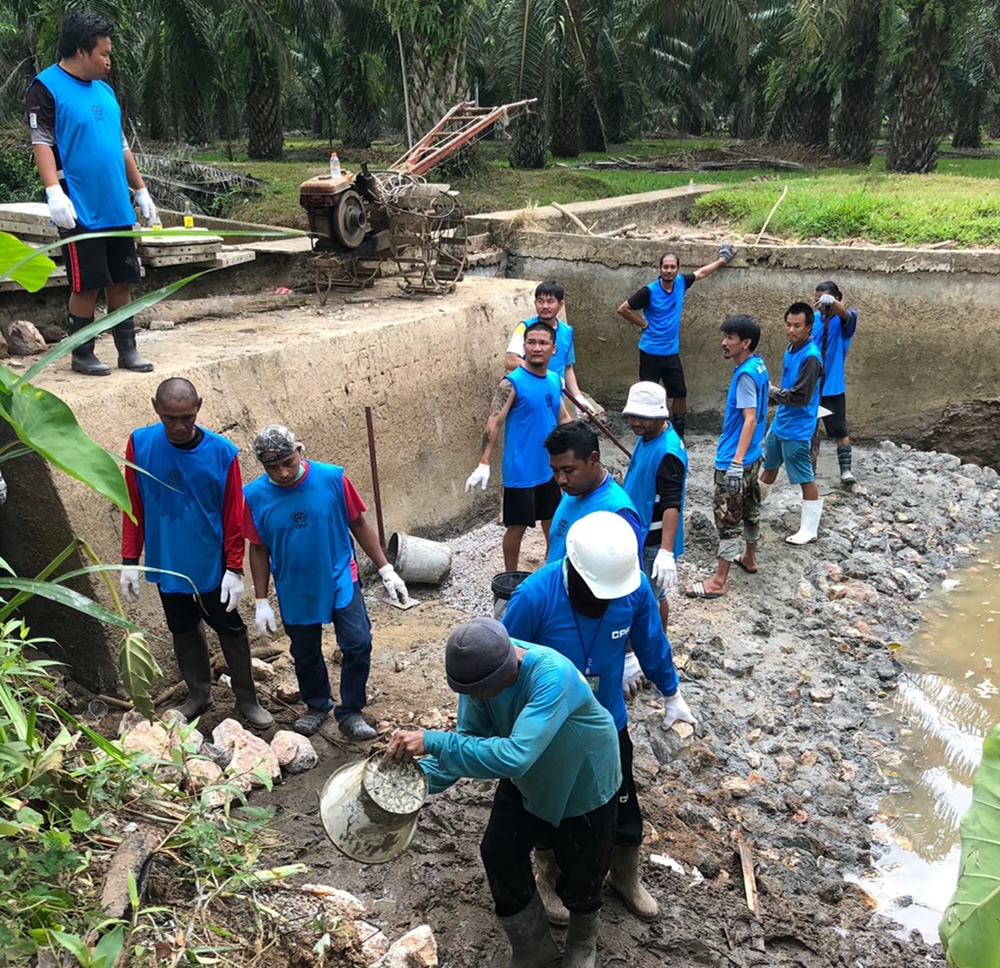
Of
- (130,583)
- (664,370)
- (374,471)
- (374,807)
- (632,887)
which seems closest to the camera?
(374,807)

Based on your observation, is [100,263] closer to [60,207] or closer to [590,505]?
[60,207]

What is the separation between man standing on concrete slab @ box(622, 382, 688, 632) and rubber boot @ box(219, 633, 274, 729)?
199 centimetres

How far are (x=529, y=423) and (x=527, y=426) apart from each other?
0.07 feet

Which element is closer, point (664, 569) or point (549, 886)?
point (549, 886)

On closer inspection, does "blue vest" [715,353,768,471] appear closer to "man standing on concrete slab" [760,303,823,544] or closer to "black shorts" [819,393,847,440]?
"man standing on concrete slab" [760,303,823,544]

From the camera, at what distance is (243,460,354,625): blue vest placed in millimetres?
4055

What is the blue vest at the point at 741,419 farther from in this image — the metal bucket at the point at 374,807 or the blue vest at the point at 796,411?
the metal bucket at the point at 374,807

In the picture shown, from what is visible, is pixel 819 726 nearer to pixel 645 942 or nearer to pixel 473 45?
pixel 645 942

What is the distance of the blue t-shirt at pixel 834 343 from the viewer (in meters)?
7.22

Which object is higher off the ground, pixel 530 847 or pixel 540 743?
pixel 540 743

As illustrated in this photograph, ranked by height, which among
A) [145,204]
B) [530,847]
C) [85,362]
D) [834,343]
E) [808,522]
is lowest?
[808,522]

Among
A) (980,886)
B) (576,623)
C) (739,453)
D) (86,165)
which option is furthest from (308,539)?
(980,886)

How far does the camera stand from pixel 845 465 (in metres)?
7.90

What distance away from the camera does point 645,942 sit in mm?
3451
